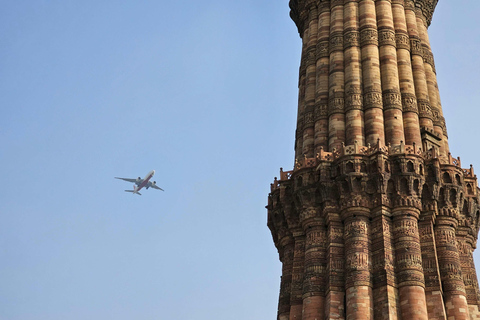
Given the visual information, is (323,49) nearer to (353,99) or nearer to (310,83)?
(310,83)

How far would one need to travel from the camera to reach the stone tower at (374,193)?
21.5 metres

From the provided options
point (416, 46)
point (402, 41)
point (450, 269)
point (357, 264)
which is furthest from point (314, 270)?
point (416, 46)

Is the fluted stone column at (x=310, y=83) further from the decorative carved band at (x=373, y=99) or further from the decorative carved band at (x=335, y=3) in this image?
the decorative carved band at (x=373, y=99)

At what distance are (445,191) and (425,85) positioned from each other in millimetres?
5576

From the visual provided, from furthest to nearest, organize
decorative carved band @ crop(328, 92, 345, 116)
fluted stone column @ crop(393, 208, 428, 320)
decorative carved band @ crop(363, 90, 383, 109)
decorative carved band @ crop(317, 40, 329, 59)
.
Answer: decorative carved band @ crop(317, 40, 329, 59) < decorative carved band @ crop(328, 92, 345, 116) < decorative carved band @ crop(363, 90, 383, 109) < fluted stone column @ crop(393, 208, 428, 320)

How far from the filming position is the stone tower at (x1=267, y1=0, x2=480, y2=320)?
2148 cm

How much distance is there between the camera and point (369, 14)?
2950 cm

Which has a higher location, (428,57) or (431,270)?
(428,57)

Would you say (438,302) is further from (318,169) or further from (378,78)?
(378,78)

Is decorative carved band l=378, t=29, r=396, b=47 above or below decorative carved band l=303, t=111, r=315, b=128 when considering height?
above

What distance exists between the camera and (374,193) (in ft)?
76.7

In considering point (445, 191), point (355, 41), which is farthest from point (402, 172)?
point (355, 41)

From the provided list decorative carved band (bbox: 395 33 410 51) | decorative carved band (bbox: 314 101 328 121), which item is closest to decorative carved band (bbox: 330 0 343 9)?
decorative carved band (bbox: 395 33 410 51)

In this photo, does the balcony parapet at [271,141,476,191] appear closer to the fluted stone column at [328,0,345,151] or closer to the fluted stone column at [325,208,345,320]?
the fluted stone column at [328,0,345,151]
